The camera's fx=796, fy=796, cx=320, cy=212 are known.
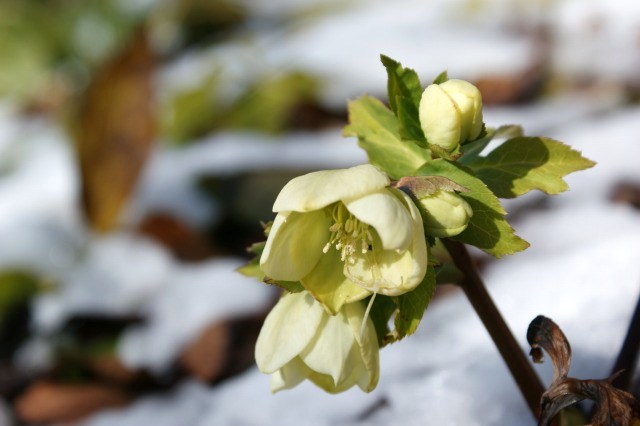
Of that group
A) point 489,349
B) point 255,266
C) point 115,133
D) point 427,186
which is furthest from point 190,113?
point 427,186

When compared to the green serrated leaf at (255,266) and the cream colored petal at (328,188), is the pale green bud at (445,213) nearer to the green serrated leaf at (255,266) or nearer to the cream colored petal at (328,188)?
the cream colored petal at (328,188)

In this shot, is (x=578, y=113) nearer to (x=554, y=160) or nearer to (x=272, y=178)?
(x=272, y=178)

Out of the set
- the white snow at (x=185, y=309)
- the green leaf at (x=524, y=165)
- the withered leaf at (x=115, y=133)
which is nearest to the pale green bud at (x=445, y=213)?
the green leaf at (x=524, y=165)

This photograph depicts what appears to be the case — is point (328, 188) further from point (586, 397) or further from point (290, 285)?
point (586, 397)

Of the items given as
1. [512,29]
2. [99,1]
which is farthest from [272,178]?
[99,1]

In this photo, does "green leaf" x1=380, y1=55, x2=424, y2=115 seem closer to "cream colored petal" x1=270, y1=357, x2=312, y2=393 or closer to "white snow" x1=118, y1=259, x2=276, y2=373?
"cream colored petal" x1=270, y1=357, x2=312, y2=393

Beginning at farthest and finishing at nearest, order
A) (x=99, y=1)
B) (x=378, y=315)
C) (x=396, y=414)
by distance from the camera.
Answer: (x=99, y=1) → (x=396, y=414) → (x=378, y=315)
